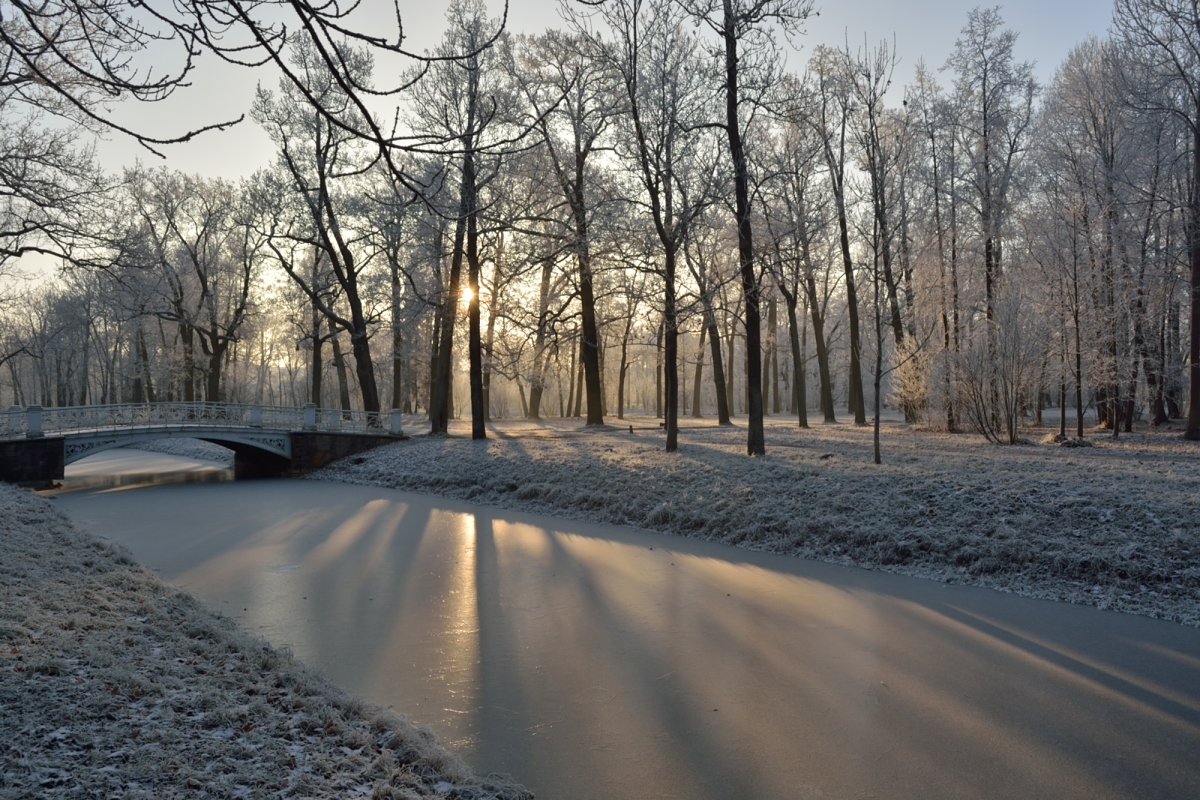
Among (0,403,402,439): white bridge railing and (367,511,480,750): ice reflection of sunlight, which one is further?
(0,403,402,439): white bridge railing

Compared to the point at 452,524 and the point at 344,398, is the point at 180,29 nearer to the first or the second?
the point at 452,524

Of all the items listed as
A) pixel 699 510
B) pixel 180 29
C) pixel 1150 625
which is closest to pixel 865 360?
pixel 699 510

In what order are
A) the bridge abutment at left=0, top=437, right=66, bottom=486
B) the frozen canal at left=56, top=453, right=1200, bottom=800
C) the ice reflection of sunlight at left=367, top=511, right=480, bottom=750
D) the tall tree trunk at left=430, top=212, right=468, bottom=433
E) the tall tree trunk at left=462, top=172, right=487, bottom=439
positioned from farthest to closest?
1. the tall tree trunk at left=430, top=212, right=468, bottom=433
2. the tall tree trunk at left=462, top=172, right=487, bottom=439
3. the bridge abutment at left=0, top=437, right=66, bottom=486
4. the ice reflection of sunlight at left=367, top=511, right=480, bottom=750
5. the frozen canal at left=56, top=453, right=1200, bottom=800

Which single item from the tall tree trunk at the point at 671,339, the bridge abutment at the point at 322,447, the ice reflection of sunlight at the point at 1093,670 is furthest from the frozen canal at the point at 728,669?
the bridge abutment at the point at 322,447

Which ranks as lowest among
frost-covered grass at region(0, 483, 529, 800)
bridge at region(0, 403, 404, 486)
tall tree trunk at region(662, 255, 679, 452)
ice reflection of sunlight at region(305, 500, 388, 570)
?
ice reflection of sunlight at region(305, 500, 388, 570)

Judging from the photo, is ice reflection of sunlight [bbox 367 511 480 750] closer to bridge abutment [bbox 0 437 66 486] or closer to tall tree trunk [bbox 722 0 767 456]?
tall tree trunk [bbox 722 0 767 456]

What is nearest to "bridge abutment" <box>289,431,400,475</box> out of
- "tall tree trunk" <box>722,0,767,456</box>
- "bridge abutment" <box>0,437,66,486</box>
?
"bridge abutment" <box>0,437,66,486</box>

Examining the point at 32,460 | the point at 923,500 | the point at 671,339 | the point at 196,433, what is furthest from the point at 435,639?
the point at 196,433

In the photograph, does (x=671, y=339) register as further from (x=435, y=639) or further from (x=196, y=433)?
(x=196, y=433)

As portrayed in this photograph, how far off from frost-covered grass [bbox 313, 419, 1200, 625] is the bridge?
5264 mm

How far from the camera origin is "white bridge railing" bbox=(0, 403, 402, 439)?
17.8 metres

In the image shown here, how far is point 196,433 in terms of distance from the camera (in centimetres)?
2061

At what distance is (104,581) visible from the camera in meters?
6.45

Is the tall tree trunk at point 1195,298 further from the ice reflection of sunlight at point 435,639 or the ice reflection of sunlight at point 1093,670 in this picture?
the ice reflection of sunlight at point 435,639
